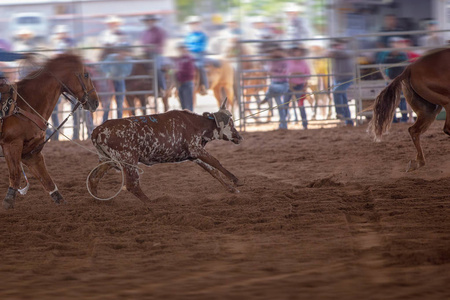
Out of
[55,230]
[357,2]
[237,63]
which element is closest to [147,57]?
[237,63]

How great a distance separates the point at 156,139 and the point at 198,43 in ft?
24.4

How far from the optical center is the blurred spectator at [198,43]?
13.3m

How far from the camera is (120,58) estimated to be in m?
12.8

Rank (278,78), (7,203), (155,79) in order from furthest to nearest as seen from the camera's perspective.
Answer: (278,78) < (155,79) < (7,203)

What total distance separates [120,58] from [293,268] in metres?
9.69

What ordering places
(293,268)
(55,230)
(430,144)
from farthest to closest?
(430,144)
(55,230)
(293,268)

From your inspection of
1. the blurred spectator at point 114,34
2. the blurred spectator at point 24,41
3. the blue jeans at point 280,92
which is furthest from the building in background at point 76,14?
the blue jeans at point 280,92

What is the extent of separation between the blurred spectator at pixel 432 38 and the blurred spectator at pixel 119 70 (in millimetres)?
5811

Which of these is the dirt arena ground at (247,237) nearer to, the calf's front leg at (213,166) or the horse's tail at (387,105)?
the calf's front leg at (213,166)

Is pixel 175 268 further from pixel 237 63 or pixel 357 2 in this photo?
pixel 357 2

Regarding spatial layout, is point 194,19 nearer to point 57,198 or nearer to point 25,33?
point 25,33

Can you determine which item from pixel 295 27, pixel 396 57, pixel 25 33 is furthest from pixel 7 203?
pixel 295 27

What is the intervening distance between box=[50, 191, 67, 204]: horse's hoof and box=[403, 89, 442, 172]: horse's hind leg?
3841 millimetres

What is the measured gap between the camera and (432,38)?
12.4m
